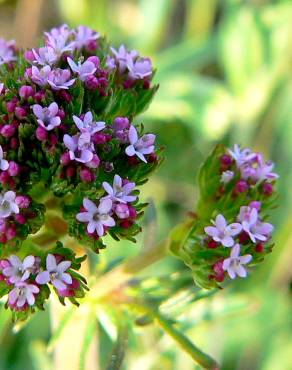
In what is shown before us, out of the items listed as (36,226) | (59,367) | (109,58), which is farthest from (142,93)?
(59,367)

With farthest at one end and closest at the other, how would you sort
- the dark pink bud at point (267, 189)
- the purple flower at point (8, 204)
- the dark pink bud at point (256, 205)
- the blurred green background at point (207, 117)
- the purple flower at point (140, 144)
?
the blurred green background at point (207, 117)
the dark pink bud at point (267, 189)
the dark pink bud at point (256, 205)
the purple flower at point (140, 144)
the purple flower at point (8, 204)

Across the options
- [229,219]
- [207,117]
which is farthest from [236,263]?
[207,117]

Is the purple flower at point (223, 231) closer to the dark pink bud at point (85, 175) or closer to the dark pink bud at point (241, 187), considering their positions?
the dark pink bud at point (241, 187)

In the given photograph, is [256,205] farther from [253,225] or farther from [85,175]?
[85,175]

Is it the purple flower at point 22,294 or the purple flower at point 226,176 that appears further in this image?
the purple flower at point 226,176

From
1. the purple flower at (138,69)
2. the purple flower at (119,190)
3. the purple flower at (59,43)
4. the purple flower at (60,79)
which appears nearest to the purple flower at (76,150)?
the purple flower at (119,190)

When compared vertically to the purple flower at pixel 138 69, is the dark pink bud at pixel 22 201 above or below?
below

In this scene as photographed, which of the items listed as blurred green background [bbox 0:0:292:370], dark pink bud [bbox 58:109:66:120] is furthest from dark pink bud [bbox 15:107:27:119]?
blurred green background [bbox 0:0:292:370]
